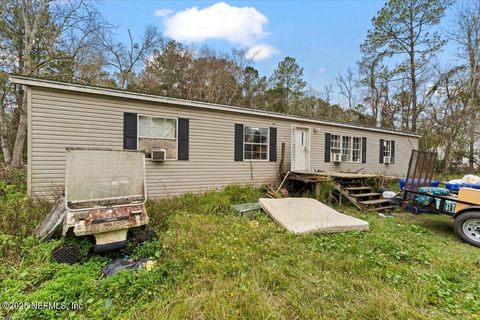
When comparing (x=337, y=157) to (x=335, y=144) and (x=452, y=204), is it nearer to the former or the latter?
(x=335, y=144)

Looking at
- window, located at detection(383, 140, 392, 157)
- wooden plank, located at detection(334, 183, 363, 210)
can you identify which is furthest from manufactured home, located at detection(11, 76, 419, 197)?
wooden plank, located at detection(334, 183, 363, 210)

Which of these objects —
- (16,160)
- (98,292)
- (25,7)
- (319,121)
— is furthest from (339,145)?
(25,7)

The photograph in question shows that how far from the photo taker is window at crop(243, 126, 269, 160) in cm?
765

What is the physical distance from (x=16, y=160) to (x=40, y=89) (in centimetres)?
727

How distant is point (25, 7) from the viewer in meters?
9.51

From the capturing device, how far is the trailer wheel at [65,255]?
108 inches

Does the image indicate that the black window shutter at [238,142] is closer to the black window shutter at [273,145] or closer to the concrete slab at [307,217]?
the black window shutter at [273,145]

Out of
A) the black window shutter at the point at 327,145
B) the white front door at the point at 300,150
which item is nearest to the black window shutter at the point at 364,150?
the black window shutter at the point at 327,145

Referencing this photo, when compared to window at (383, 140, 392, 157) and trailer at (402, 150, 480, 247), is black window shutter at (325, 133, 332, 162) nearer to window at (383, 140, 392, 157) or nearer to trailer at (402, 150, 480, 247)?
trailer at (402, 150, 480, 247)

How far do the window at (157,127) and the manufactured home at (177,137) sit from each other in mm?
26

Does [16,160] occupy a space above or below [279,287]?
above

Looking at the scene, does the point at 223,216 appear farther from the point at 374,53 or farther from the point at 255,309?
the point at 374,53

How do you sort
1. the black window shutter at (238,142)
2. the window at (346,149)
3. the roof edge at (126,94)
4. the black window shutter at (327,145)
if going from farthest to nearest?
the window at (346,149) < the black window shutter at (327,145) < the black window shutter at (238,142) < the roof edge at (126,94)

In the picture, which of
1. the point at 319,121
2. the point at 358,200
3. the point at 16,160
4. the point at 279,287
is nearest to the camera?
the point at 279,287
